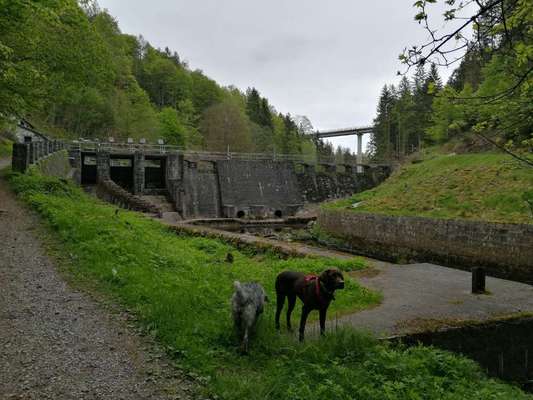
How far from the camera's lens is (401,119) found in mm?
55844

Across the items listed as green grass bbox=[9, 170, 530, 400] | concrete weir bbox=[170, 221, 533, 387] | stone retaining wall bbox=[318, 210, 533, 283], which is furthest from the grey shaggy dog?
stone retaining wall bbox=[318, 210, 533, 283]

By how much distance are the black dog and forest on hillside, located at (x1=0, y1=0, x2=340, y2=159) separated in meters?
6.78

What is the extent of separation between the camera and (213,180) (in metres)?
33.7

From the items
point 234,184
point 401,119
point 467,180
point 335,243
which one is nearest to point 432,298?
point 335,243

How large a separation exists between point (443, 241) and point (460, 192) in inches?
217

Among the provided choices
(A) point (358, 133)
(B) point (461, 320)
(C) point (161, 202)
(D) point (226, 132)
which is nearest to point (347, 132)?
(A) point (358, 133)

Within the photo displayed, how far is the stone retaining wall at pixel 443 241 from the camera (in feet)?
44.6

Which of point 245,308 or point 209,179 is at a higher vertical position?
point 209,179

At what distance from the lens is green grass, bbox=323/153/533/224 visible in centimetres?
1683

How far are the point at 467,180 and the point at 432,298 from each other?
A: 15326mm

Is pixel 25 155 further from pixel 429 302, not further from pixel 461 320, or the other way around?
pixel 461 320

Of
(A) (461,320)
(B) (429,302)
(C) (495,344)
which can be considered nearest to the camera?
(C) (495,344)

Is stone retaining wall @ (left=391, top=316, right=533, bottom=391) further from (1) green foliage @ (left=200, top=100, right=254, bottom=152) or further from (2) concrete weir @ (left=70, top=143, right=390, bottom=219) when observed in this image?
(1) green foliage @ (left=200, top=100, right=254, bottom=152)

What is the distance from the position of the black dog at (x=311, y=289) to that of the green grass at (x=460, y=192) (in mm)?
10683
